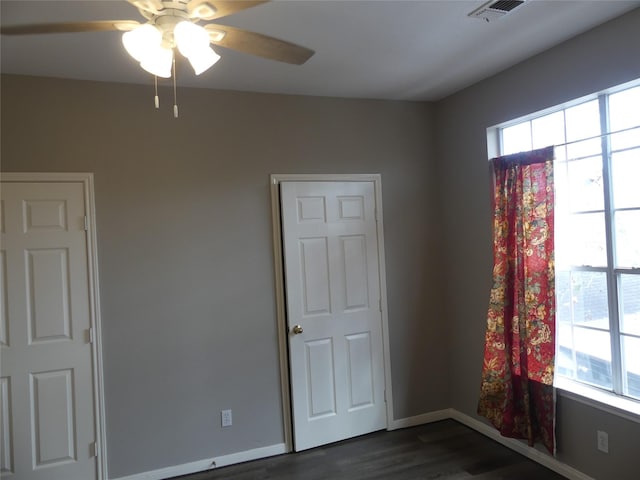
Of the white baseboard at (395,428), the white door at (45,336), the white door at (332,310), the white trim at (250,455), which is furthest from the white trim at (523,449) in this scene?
the white door at (45,336)

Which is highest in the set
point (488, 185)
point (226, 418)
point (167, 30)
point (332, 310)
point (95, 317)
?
point (167, 30)

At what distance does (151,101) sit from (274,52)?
176 cm

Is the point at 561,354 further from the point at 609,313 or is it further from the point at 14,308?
the point at 14,308

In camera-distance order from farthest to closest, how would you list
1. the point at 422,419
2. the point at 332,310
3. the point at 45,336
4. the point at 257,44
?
1. the point at 422,419
2. the point at 332,310
3. the point at 45,336
4. the point at 257,44

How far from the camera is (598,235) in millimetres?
2717

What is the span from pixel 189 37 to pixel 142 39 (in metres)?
0.16

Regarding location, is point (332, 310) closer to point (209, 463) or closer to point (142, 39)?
point (209, 463)

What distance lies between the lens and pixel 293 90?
11.1 ft

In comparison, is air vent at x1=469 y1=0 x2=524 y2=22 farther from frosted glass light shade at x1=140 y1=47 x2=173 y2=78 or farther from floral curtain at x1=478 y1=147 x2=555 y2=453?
frosted glass light shade at x1=140 y1=47 x2=173 y2=78

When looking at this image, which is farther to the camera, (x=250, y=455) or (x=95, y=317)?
(x=250, y=455)

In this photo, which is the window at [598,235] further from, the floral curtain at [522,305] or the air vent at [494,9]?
the air vent at [494,9]

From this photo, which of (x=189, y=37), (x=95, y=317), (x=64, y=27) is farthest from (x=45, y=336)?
(x=189, y=37)

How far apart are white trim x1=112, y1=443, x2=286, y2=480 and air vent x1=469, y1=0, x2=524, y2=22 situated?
314 centimetres

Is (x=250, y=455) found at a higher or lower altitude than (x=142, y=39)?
lower
